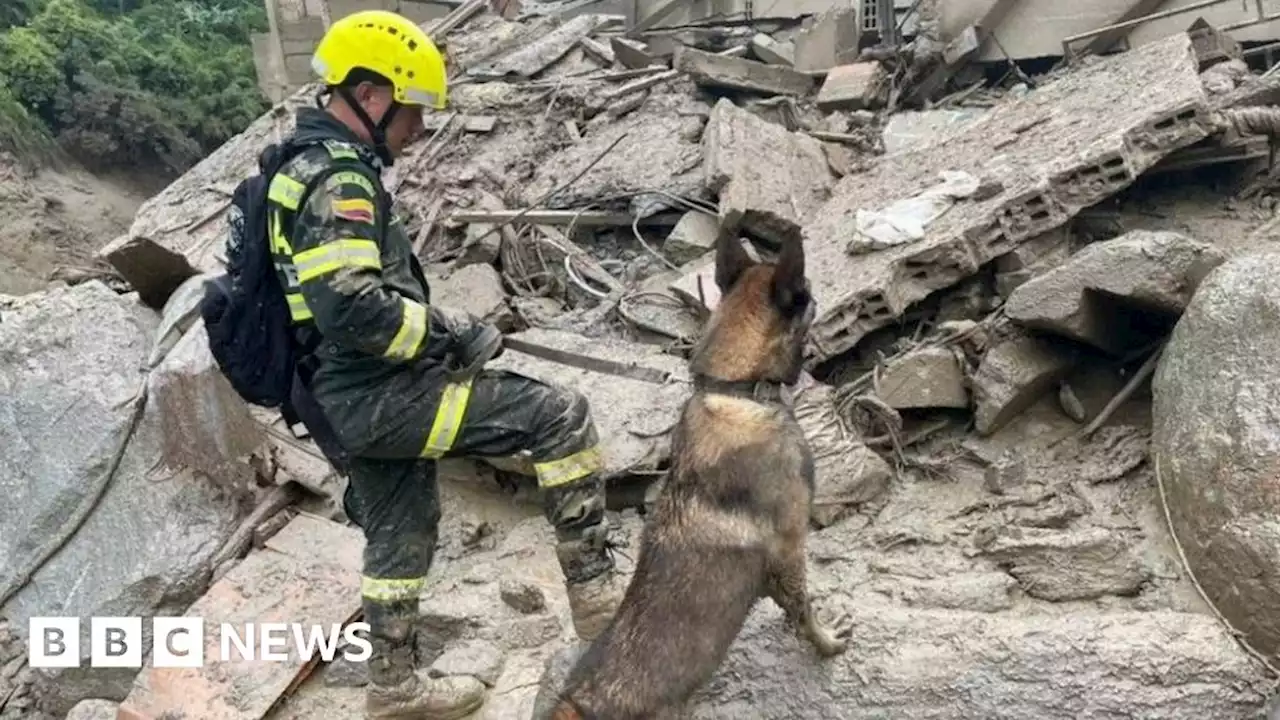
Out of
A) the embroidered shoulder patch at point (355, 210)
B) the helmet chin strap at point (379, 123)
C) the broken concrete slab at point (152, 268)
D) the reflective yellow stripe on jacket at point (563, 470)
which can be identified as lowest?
the broken concrete slab at point (152, 268)

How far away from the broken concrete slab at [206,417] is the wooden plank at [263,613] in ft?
1.81

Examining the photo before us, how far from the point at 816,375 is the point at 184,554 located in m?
3.48

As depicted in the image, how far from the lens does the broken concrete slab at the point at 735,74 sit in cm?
882

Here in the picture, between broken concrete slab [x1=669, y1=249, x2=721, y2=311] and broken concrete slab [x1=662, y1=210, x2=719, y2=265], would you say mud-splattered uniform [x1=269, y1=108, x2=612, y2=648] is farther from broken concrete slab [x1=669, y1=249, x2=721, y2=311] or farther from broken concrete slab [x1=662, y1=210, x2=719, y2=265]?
broken concrete slab [x1=662, y1=210, x2=719, y2=265]

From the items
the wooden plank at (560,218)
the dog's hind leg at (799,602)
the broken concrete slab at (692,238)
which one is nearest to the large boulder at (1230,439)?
the dog's hind leg at (799,602)

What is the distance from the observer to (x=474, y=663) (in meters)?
4.21

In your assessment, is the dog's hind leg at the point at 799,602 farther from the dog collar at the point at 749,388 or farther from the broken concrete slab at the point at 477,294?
the broken concrete slab at the point at 477,294

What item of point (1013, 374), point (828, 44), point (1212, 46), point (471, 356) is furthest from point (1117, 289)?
point (828, 44)

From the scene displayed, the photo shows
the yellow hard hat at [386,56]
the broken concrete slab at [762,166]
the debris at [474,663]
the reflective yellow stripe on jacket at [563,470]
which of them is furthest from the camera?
the broken concrete slab at [762,166]

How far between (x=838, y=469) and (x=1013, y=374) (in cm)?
87

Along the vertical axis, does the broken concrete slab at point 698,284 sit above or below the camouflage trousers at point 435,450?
below

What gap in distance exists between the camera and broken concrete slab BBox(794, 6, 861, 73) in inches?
370

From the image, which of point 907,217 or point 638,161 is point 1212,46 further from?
point 638,161

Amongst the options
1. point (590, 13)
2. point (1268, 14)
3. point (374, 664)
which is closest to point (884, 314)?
point (374, 664)
